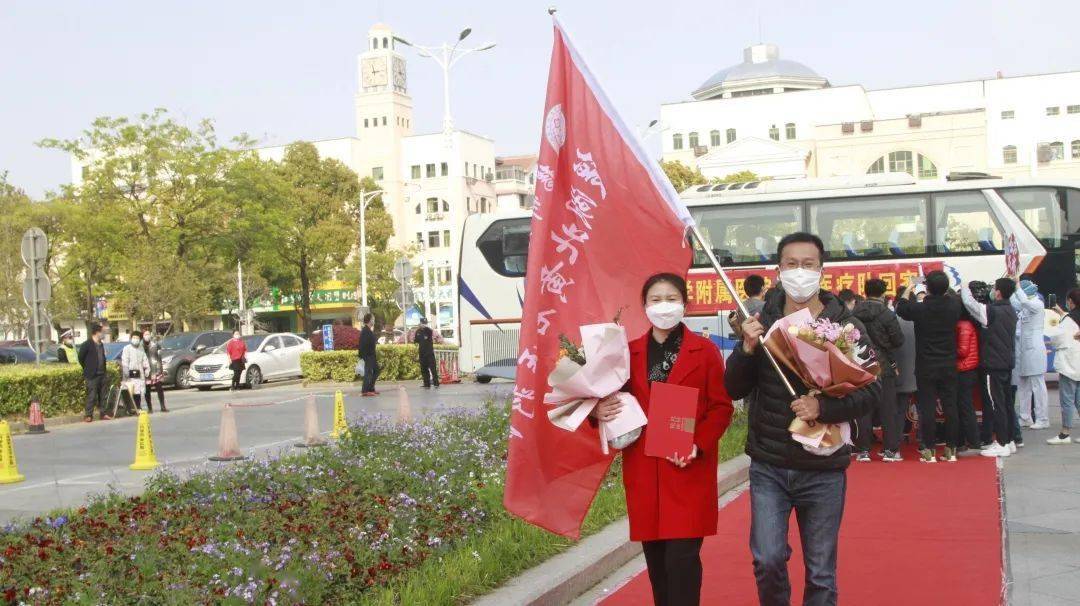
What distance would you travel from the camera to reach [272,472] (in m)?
8.74

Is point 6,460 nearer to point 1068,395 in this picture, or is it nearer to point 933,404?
point 933,404

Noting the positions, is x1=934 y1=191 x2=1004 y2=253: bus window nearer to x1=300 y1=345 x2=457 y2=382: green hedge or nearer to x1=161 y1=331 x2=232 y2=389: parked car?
x1=300 y1=345 x2=457 y2=382: green hedge

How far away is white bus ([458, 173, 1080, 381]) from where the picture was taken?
2105 cm

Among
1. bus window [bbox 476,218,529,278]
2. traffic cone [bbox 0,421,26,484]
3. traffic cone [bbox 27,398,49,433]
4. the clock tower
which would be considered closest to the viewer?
traffic cone [bbox 0,421,26,484]

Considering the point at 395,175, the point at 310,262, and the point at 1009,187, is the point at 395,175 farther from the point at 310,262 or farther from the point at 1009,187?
the point at 1009,187

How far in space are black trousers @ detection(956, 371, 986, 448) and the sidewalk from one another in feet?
1.43

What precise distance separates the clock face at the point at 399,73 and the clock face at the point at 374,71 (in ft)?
3.29

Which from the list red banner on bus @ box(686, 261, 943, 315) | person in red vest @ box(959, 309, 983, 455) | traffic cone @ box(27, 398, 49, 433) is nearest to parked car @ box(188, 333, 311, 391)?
traffic cone @ box(27, 398, 49, 433)

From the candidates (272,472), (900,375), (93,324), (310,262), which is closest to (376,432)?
(272,472)

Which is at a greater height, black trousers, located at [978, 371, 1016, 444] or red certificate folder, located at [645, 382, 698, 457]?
red certificate folder, located at [645, 382, 698, 457]

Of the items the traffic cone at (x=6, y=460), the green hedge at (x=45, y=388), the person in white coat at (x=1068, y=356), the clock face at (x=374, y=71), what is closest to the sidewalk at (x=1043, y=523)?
the person in white coat at (x=1068, y=356)

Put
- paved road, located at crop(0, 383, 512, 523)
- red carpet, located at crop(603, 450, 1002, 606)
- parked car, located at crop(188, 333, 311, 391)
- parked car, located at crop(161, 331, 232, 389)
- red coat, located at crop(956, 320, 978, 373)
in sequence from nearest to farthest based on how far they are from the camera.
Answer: red carpet, located at crop(603, 450, 1002, 606) → red coat, located at crop(956, 320, 978, 373) → paved road, located at crop(0, 383, 512, 523) → parked car, located at crop(188, 333, 311, 391) → parked car, located at crop(161, 331, 232, 389)

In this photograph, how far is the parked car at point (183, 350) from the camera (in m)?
33.2

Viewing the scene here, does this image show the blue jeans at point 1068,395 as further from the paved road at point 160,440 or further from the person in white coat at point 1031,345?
the paved road at point 160,440
